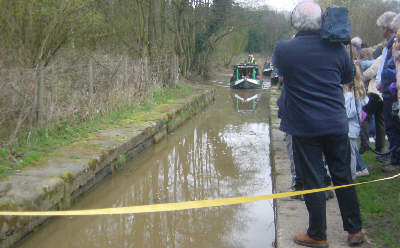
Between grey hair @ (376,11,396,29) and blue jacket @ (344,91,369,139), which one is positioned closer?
blue jacket @ (344,91,369,139)

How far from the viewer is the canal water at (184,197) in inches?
172

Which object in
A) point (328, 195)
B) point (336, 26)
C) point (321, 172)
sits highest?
point (336, 26)

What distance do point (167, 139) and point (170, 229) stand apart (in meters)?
5.02

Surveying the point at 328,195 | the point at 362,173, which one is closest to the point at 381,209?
the point at 328,195

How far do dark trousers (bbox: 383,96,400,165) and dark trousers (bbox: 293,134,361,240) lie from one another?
2.21m

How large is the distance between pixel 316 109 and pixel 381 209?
63.0 inches

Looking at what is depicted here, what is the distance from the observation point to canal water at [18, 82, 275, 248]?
14.3 ft

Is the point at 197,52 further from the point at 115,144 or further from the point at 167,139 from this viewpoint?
the point at 115,144

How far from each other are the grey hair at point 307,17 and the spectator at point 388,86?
2.06 m

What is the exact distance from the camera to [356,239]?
334 cm

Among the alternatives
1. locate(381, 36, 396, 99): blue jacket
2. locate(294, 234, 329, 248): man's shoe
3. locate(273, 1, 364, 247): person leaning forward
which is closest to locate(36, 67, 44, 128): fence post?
locate(273, 1, 364, 247): person leaning forward

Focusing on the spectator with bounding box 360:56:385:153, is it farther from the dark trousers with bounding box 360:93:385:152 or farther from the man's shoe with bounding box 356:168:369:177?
the man's shoe with bounding box 356:168:369:177

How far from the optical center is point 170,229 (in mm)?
4633

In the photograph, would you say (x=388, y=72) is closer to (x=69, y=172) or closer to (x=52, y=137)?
(x=69, y=172)
